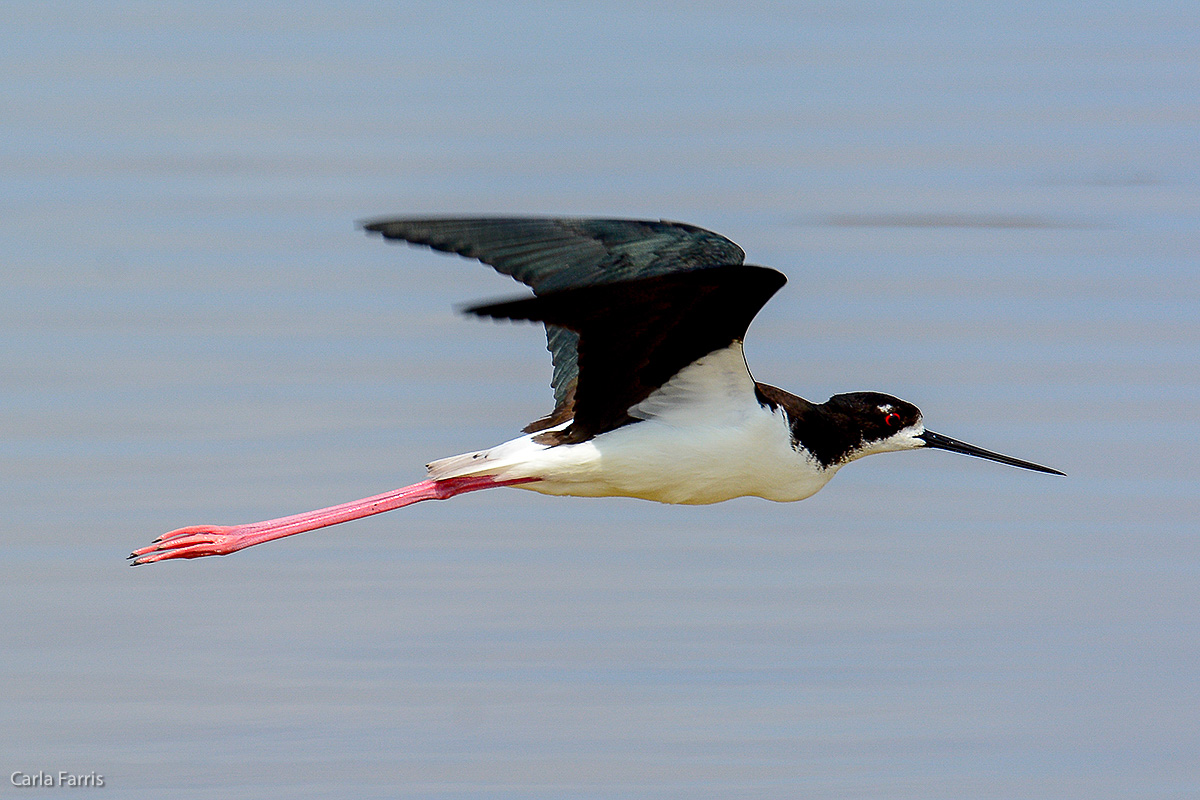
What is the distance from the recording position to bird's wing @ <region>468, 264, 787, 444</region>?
518 centimetres

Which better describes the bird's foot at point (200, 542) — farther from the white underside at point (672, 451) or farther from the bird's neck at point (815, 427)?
the bird's neck at point (815, 427)

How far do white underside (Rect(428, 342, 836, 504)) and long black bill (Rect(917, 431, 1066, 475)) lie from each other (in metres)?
1.05

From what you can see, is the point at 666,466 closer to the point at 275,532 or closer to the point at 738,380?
the point at 738,380

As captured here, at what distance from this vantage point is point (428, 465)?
20.7 ft

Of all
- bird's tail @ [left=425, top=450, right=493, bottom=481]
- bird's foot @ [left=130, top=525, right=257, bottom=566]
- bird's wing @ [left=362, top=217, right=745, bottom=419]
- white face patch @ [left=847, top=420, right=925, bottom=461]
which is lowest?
bird's foot @ [left=130, top=525, right=257, bottom=566]

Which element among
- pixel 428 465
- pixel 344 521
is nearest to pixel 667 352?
pixel 428 465

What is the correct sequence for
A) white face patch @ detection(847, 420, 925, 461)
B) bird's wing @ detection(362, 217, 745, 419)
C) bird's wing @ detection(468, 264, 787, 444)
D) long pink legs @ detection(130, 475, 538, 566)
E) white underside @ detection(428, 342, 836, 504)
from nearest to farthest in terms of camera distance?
bird's wing @ detection(468, 264, 787, 444) < bird's wing @ detection(362, 217, 745, 419) < white underside @ detection(428, 342, 836, 504) < long pink legs @ detection(130, 475, 538, 566) < white face patch @ detection(847, 420, 925, 461)

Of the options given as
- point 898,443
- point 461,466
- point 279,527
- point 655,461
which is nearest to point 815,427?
point 898,443

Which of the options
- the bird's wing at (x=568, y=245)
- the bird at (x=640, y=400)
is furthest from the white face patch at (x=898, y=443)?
the bird's wing at (x=568, y=245)

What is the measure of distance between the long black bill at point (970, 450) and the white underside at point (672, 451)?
3.43 ft

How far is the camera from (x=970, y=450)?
7160 mm

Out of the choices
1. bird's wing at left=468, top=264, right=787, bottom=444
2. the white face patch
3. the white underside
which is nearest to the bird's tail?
the white underside

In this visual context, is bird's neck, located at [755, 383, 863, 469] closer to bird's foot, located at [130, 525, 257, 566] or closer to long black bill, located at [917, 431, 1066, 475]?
long black bill, located at [917, 431, 1066, 475]

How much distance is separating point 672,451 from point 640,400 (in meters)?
0.21
